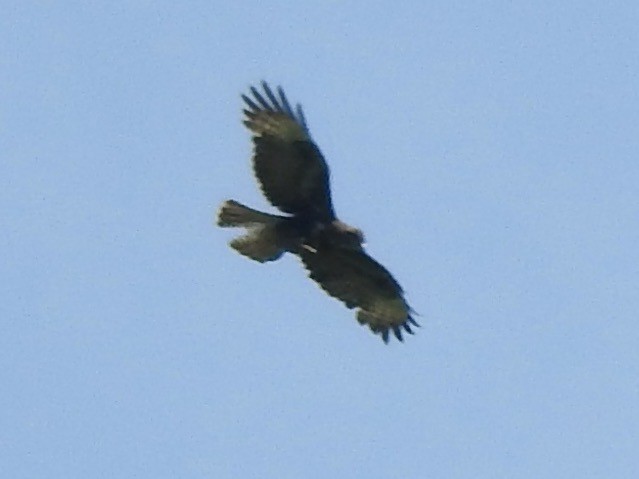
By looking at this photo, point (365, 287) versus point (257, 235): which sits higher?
point (365, 287)

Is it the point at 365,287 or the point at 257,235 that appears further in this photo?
the point at 365,287

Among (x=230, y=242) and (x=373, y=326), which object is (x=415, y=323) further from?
(x=230, y=242)

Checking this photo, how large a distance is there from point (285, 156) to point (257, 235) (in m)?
0.86

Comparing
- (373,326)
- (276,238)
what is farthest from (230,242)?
(373,326)

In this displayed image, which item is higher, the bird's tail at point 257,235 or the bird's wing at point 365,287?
the bird's wing at point 365,287

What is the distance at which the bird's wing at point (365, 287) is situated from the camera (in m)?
19.7

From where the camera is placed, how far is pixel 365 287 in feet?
65.2

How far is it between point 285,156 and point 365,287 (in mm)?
1814

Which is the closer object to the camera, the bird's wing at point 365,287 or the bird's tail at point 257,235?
the bird's tail at point 257,235

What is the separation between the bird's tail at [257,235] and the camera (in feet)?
62.4

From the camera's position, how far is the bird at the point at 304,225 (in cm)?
1873

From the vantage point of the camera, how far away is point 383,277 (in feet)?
64.8

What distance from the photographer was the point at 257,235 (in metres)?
19.1

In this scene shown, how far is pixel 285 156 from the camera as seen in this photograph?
1869 cm
